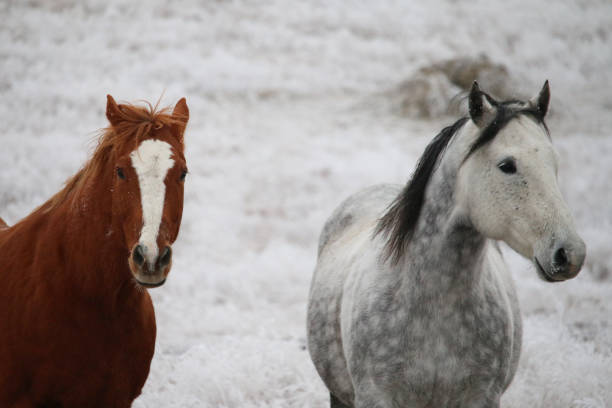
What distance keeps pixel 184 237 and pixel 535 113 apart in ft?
21.3

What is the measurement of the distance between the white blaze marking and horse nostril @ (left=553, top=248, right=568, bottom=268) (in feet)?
5.12

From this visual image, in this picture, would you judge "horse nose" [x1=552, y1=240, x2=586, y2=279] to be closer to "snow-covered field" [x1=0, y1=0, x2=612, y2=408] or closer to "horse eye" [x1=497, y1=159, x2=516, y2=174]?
"horse eye" [x1=497, y1=159, x2=516, y2=174]

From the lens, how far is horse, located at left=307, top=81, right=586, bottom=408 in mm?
2117

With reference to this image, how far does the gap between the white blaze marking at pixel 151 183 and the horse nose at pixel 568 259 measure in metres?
1.57

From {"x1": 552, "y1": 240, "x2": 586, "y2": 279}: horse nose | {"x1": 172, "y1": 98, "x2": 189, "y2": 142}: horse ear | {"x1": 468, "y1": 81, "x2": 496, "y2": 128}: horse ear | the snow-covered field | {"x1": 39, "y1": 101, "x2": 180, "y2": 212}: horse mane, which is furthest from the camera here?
the snow-covered field

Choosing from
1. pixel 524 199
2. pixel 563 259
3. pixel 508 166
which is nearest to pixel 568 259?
pixel 563 259

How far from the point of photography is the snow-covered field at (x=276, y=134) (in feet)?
16.8

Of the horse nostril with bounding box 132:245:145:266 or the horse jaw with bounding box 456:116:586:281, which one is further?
the horse nostril with bounding box 132:245:145:266

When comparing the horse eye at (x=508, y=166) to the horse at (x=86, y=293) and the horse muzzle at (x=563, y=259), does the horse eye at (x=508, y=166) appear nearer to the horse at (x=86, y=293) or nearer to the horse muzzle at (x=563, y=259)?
the horse muzzle at (x=563, y=259)

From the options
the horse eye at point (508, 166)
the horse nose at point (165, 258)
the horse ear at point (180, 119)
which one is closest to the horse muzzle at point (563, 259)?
the horse eye at point (508, 166)

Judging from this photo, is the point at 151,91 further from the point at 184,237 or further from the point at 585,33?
the point at 585,33

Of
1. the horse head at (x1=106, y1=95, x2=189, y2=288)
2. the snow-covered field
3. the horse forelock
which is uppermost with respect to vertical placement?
the horse forelock

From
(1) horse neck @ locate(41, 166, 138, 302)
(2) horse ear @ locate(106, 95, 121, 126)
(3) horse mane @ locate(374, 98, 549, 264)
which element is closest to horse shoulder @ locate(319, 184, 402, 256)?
(3) horse mane @ locate(374, 98, 549, 264)

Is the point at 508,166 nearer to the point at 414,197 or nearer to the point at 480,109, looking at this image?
the point at 480,109
